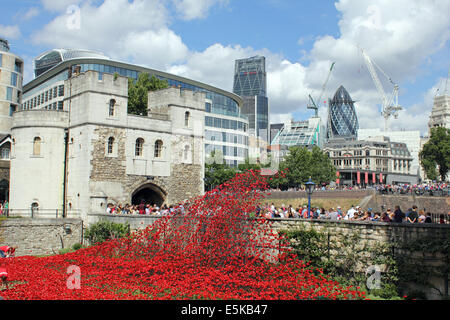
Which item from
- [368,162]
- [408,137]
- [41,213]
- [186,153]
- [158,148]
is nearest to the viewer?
[41,213]

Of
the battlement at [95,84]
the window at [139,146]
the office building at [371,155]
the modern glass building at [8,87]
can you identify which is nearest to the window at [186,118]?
the window at [139,146]

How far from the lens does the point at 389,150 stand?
14575 cm

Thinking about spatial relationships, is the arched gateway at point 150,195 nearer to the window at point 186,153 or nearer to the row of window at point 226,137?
the window at point 186,153

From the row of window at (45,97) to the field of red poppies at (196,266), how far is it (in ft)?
185

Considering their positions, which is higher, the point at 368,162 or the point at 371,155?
the point at 371,155

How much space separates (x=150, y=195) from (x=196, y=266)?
751 inches

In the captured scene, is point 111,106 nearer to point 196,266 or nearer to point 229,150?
point 196,266

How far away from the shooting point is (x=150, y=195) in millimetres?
35438

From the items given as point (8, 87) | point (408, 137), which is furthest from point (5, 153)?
point (408, 137)

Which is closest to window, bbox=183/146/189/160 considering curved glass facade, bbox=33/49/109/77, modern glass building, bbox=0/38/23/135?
modern glass building, bbox=0/38/23/135

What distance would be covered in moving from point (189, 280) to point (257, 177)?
18.4ft
